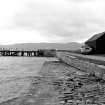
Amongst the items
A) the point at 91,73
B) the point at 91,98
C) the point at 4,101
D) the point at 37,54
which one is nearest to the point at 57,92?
the point at 91,98

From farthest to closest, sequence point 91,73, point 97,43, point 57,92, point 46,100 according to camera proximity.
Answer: point 97,43, point 91,73, point 57,92, point 46,100

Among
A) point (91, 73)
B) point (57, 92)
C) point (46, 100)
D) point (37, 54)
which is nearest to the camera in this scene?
point (46, 100)

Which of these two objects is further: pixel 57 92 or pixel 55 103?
pixel 57 92

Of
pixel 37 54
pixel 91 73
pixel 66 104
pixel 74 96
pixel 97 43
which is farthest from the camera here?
pixel 37 54

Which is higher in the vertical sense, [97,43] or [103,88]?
[97,43]

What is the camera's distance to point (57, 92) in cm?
1077

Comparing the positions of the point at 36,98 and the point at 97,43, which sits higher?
the point at 97,43

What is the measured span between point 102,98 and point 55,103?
7.67 feet

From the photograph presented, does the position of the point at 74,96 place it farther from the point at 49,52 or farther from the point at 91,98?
the point at 49,52

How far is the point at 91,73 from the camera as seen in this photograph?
687 inches

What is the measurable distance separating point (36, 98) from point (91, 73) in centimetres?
915

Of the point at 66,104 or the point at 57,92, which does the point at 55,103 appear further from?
the point at 57,92

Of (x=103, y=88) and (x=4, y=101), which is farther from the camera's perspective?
(x=103, y=88)

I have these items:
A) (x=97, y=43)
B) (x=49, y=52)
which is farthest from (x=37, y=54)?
(x=97, y=43)
